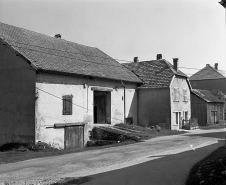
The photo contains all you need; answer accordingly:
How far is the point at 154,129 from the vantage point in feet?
86.6

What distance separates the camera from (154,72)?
1239 inches

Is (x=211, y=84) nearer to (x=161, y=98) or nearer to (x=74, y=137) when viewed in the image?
(x=161, y=98)

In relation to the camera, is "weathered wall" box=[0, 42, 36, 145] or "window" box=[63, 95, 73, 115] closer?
"weathered wall" box=[0, 42, 36, 145]

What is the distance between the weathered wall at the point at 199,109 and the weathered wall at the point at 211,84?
16.6 meters

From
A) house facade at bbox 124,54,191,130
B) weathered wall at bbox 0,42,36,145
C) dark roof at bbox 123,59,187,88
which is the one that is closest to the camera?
weathered wall at bbox 0,42,36,145

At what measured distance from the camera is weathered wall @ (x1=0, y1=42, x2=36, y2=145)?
19.4 metres

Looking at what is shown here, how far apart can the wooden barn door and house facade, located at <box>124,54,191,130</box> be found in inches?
365

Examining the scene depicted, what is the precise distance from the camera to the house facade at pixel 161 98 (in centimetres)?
2909

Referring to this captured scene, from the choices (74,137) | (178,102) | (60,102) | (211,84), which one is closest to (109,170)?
(60,102)

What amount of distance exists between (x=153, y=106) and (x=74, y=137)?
10.8m

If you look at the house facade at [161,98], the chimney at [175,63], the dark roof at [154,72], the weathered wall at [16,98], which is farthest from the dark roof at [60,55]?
the chimney at [175,63]

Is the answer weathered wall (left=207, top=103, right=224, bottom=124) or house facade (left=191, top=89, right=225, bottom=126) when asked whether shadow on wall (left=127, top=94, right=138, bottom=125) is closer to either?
house facade (left=191, top=89, right=225, bottom=126)

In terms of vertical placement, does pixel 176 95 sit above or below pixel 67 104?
above

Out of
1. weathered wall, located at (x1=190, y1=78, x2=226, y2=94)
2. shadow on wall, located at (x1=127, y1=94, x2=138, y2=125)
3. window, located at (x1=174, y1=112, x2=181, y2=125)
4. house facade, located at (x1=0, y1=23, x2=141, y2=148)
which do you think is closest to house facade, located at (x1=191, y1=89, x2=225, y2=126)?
window, located at (x1=174, y1=112, x2=181, y2=125)
